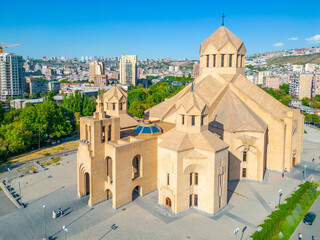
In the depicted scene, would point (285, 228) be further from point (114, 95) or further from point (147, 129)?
point (114, 95)

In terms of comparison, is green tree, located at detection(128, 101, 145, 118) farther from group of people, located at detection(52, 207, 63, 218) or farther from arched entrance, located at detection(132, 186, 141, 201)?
group of people, located at detection(52, 207, 63, 218)

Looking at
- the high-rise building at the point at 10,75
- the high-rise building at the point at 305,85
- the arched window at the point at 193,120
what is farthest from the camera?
the high-rise building at the point at 305,85

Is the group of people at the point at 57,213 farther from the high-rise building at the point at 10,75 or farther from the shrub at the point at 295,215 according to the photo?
the high-rise building at the point at 10,75

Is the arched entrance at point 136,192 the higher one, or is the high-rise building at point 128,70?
the high-rise building at point 128,70

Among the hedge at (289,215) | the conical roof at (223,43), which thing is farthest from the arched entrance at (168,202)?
the conical roof at (223,43)

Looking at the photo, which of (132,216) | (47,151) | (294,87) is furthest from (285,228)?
(294,87)
